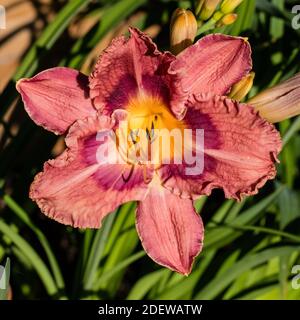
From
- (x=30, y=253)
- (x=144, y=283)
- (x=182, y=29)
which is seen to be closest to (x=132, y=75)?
(x=182, y=29)

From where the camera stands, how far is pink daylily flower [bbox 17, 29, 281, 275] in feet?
2.65

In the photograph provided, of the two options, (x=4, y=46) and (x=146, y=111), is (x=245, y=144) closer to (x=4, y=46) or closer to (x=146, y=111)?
(x=146, y=111)

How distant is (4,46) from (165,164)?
0.91 meters

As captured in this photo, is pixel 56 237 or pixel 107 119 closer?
pixel 107 119

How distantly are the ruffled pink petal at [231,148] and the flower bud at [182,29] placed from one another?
0.09 metres

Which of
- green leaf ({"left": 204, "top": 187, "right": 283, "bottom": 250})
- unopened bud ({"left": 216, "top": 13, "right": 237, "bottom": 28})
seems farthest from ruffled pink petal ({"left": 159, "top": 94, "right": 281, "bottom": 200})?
green leaf ({"left": 204, "top": 187, "right": 283, "bottom": 250})

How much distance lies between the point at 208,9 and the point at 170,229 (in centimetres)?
36

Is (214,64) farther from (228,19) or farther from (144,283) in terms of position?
(144,283)

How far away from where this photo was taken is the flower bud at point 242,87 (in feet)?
2.83

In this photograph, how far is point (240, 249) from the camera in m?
1.32

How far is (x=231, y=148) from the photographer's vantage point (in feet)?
2.74

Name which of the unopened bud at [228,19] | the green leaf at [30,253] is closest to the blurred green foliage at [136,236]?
the green leaf at [30,253]

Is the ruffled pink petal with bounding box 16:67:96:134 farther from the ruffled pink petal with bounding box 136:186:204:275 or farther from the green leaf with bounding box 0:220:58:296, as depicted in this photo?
the green leaf with bounding box 0:220:58:296
